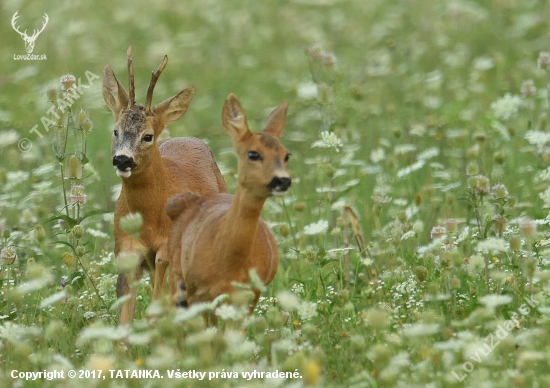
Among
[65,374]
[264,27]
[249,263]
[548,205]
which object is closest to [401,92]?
[264,27]

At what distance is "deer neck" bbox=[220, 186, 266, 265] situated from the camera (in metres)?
6.45

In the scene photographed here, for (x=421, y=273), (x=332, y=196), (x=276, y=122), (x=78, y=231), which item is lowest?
(x=421, y=273)

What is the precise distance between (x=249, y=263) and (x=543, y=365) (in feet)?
5.11

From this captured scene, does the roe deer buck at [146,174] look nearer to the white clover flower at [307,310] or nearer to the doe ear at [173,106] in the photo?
the doe ear at [173,106]

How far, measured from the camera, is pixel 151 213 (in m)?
7.88

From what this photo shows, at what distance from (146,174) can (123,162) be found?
346 mm

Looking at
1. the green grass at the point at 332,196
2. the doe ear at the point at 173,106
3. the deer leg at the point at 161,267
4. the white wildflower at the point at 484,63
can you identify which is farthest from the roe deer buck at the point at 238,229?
the white wildflower at the point at 484,63

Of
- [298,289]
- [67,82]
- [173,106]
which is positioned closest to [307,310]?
[298,289]

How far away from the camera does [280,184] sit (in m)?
6.16

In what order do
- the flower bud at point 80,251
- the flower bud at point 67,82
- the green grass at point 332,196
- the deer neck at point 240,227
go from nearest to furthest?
the green grass at point 332,196
the deer neck at point 240,227
the flower bud at point 80,251
the flower bud at point 67,82

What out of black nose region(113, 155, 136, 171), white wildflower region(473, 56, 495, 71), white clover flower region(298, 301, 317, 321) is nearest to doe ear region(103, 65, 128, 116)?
black nose region(113, 155, 136, 171)

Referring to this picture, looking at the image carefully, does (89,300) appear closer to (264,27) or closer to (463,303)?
(463,303)

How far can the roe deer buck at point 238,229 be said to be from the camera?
632 centimetres

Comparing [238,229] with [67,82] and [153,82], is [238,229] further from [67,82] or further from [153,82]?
[67,82]
